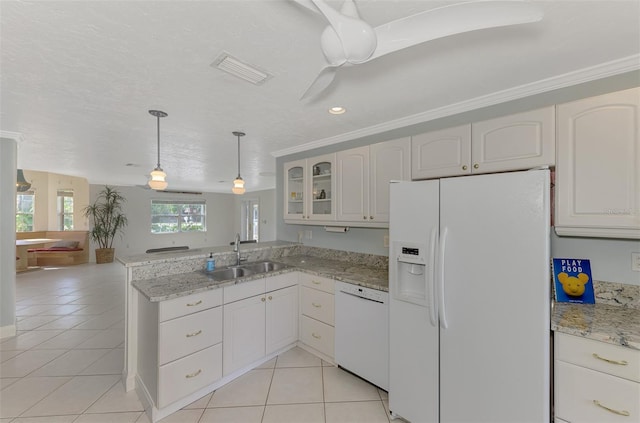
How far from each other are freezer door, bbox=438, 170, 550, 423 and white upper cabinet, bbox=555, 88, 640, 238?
1.37 ft

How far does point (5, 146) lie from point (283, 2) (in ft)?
12.8

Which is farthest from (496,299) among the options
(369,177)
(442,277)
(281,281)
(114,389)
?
(114,389)

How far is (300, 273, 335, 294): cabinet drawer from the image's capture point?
254 centimetres

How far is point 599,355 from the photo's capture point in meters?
1.29

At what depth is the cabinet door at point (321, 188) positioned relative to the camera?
2994mm

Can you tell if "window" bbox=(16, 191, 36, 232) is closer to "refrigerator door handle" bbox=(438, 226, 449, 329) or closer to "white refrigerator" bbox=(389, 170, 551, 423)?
"white refrigerator" bbox=(389, 170, 551, 423)

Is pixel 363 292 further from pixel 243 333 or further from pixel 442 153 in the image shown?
pixel 442 153

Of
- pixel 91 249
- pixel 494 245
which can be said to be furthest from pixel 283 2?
pixel 91 249

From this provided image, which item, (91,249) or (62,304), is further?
(91,249)

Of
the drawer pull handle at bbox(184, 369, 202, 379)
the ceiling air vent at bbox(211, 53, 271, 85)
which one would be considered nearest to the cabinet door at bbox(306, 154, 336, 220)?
the ceiling air vent at bbox(211, 53, 271, 85)

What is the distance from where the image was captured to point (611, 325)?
1.38 meters

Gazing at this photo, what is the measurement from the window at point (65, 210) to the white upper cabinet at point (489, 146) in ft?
32.8

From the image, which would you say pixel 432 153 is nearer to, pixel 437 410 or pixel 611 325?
pixel 611 325

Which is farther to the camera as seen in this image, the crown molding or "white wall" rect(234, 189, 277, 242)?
"white wall" rect(234, 189, 277, 242)
